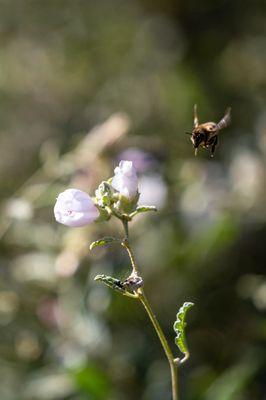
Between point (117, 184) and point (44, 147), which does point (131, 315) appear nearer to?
point (117, 184)

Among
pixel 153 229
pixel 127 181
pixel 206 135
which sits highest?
pixel 206 135

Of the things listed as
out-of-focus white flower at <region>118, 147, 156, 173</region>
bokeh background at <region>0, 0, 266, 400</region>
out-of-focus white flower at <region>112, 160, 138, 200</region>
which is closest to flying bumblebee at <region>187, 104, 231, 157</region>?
out-of-focus white flower at <region>112, 160, 138, 200</region>

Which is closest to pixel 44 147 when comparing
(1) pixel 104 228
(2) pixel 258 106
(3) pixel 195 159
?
(3) pixel 195 159

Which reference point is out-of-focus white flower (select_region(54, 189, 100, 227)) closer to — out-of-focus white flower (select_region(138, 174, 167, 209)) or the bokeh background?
the bokeh background

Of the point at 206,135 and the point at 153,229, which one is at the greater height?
the point at 206,135

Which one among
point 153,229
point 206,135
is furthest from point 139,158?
point 206,135

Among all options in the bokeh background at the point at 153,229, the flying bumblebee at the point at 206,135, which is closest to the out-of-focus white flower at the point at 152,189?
the bokeh background at the point at 153,229

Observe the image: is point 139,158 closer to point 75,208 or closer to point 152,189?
point 152,189

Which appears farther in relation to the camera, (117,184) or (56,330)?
(56,330)
